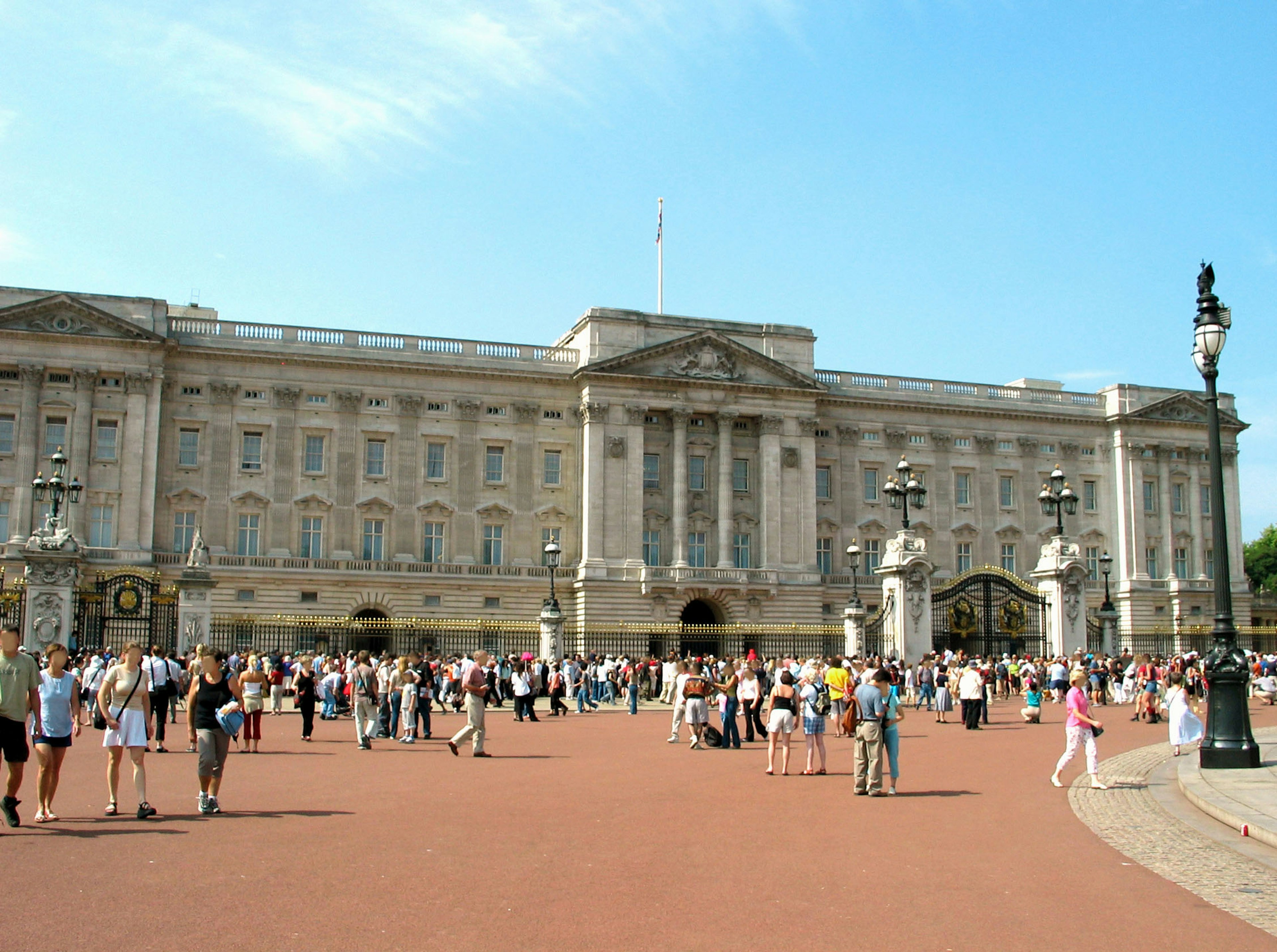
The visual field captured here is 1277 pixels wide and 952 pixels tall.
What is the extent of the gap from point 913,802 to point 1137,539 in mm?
56766

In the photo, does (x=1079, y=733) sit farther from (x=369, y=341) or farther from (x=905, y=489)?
(x=369, y=341)

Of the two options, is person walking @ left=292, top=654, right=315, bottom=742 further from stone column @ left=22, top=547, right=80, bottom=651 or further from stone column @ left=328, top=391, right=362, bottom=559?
stone column @ left=328, top=391, right=362, bottom=559

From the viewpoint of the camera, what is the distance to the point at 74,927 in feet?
28.1

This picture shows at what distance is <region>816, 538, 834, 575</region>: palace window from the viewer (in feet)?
206

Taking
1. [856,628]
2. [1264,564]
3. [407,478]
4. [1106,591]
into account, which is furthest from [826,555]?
[1264,564]

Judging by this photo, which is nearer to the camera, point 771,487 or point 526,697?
point 526,697

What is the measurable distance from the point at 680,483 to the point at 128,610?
30220 millimetres

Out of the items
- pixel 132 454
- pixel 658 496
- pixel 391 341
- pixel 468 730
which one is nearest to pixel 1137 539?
pixel 658 496

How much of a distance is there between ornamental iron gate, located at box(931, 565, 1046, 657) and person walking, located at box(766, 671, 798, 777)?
19.0m

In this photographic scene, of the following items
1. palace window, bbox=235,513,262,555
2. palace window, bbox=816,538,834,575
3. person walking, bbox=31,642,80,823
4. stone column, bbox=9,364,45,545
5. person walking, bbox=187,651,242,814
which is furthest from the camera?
palace window, bbox=816,538,834,575

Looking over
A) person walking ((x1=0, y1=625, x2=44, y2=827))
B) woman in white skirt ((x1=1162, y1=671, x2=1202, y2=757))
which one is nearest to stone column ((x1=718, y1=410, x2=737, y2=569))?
woman in white skirt ((x1=1162, y1=671, x2=1202, y2=757))

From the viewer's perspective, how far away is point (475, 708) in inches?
839

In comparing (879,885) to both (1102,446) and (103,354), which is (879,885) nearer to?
(103,354)

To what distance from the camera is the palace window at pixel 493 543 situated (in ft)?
192
